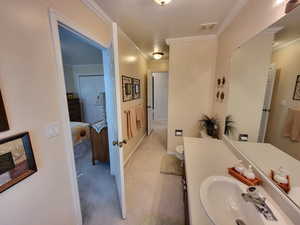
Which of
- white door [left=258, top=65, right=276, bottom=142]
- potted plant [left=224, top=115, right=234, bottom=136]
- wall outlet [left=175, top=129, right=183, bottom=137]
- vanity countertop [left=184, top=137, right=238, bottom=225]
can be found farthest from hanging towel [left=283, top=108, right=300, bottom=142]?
wall outlet [left=175, top=129, right=183, bottom=137]

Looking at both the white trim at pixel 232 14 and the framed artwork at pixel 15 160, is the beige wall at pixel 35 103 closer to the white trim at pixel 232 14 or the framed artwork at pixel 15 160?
the framed artwork at pixel 15 160

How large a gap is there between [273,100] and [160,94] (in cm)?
526

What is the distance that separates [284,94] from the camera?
95cm

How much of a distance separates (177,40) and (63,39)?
7.18 ft

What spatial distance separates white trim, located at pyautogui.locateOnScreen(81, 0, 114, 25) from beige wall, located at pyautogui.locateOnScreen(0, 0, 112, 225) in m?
0.18

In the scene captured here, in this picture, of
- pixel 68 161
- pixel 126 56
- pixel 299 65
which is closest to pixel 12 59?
pixel 68 161

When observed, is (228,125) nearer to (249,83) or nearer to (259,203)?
(249,83)

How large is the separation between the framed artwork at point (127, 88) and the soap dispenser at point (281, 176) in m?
2.22

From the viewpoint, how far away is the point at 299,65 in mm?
789

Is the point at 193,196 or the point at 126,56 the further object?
the point at 126,56

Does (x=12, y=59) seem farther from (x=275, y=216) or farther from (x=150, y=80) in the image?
(x=150, y=80)

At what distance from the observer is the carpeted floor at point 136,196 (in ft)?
5.19

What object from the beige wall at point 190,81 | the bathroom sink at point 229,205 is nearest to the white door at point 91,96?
the beige wall at point 190,81

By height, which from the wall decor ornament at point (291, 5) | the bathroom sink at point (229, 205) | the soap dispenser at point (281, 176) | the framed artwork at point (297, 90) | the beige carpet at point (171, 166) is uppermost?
the wall decor ornament at point (291, 5)
